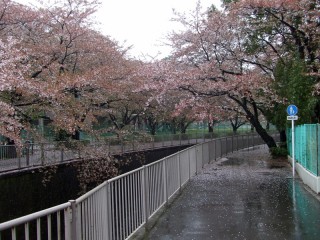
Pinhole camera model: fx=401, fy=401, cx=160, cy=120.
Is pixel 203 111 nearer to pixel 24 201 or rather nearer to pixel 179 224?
pixel 24 201

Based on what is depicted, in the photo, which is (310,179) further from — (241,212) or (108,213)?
(108,213)

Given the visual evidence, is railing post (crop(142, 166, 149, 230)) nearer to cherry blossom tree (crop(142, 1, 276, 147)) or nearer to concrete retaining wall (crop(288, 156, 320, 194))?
concrete retaining wall (crop(288, 156, 320, 194))

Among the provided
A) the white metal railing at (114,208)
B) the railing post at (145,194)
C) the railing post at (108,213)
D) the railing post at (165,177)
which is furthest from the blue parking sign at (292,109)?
the railing post at (108,213)

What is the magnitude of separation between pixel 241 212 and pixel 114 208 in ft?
11.4

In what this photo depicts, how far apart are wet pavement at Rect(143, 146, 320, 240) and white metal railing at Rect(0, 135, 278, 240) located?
374 mm

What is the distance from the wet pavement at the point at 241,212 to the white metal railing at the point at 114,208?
374 mm

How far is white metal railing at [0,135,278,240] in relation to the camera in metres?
3.73

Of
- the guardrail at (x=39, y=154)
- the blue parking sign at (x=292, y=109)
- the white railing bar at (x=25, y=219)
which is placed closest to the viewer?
the white railing bar at (x=25, y=219)

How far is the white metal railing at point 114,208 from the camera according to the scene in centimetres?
373

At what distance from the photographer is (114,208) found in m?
6.49

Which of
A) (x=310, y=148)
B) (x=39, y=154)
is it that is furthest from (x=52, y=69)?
(x=310, y=148)

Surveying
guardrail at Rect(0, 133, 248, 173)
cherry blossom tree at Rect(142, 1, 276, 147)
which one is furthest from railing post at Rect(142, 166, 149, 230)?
cherry blossom tree at Rect(142, 1, 276, 147)

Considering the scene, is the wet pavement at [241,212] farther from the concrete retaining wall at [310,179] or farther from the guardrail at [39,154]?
the guardrail at [39,154]

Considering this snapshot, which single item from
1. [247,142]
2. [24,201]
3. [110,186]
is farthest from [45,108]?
[247,142]
